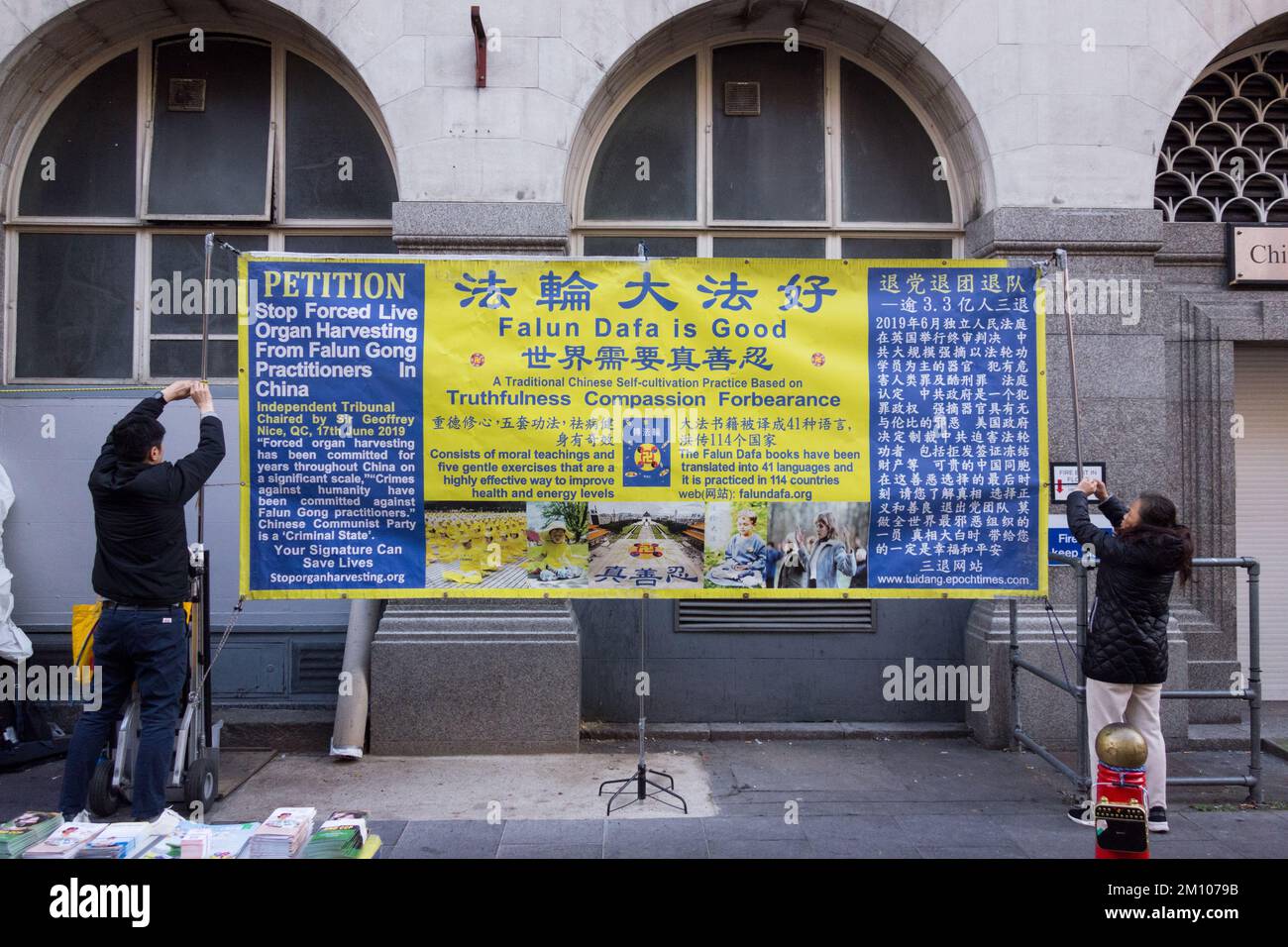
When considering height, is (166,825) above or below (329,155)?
below

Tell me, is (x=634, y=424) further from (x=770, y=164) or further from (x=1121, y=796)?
(x=770, y=164)

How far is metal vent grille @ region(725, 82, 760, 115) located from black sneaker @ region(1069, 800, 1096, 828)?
6.13m

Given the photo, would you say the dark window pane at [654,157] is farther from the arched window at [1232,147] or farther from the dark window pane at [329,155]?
the arched window at [1232,147]

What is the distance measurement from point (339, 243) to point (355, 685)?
383cm

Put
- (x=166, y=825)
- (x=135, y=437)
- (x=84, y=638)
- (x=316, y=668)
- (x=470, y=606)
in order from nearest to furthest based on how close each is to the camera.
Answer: (x=166, y=825) < (x=135, y=437) < (x=84, y=638) < (x=470, y=606) < (x=316, y=668)

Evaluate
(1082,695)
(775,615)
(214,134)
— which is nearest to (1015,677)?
(1082,695)

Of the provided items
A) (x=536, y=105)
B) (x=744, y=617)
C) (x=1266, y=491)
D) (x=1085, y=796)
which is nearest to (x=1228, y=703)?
(x=1266, y=491)

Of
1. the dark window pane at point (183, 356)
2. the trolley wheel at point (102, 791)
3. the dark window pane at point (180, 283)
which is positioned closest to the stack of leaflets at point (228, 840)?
the trolley wheel at point (102, 791)

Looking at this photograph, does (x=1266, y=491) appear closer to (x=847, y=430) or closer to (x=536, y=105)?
(x=847, y=430)

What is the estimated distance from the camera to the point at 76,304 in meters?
8.18

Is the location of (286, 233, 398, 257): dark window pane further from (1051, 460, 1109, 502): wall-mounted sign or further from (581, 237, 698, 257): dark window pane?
(1051, 460, 1109, 502): wall-mounted sign

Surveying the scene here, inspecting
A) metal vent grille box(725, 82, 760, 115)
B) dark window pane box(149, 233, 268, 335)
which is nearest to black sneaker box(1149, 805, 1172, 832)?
metal vent grille box(725, 82, 760, 115)

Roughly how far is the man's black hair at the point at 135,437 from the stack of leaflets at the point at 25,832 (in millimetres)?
2332
